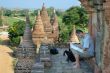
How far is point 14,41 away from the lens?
179 ft

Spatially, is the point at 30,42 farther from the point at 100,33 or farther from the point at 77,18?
the point at 77,18

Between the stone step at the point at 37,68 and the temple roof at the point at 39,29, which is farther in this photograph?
the temple roof at the point at 39,29

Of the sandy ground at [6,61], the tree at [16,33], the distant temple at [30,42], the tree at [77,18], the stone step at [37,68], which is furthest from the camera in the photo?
the tree at [77,18]

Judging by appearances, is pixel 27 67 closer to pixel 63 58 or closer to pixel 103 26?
pixel 63 58

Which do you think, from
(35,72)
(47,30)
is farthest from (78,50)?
(47,30)

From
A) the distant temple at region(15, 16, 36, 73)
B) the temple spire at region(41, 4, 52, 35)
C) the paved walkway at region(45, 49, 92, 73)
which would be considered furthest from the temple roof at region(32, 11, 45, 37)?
the paved walkway at region(45, 49, 92, 73)

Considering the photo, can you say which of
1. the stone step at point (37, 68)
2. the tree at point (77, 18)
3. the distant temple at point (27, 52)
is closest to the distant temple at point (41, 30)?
the distant temple at point (27, 52)

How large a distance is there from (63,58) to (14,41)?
143 feet

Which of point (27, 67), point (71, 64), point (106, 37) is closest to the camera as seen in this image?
point (106, 37)

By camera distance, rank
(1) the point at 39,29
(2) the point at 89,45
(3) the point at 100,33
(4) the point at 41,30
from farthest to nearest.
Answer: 1. (4) the point at 41,30
2. (1) the point at 39,29
3. (2) the point at 89,45
4. (3) the point at 100,33

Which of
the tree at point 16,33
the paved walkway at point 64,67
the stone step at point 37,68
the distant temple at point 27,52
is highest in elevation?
the stone step at point 37,68

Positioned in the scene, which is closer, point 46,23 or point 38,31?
point 38,31

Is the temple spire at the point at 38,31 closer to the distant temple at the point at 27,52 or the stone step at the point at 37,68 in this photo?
the distant temple at the point at 27,52

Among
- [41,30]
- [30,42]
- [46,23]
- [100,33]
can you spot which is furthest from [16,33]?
[100,33]
